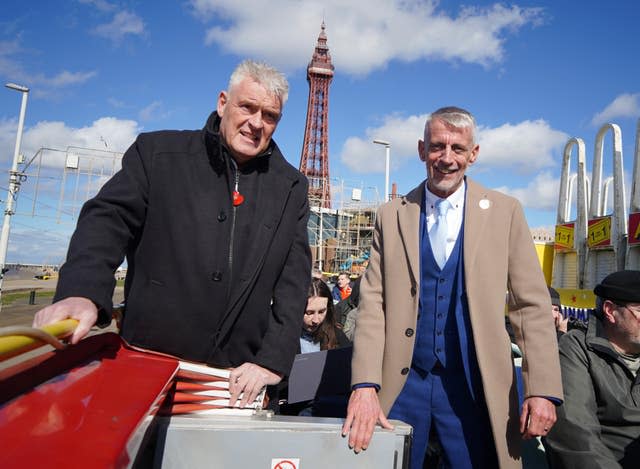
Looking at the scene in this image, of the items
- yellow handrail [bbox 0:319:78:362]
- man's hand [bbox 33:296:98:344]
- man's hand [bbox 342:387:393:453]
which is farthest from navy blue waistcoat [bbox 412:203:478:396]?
yellow handrail [bbox 0:319:78:362]

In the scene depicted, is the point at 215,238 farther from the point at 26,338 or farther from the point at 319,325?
the point at 319,325

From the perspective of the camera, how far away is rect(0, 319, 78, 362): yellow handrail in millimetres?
858

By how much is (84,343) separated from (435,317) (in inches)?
54.5

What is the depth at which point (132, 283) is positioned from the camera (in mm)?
1779

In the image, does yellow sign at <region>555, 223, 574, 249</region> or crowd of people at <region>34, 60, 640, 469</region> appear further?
yellow sign at <region>555, 223, 574, 249</region>

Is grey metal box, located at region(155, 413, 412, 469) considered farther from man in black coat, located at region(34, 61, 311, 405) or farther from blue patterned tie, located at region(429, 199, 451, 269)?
blue patterned tie, located at region(429, 199, 451, 269)

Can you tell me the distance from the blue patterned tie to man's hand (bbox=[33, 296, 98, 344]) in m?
1.42

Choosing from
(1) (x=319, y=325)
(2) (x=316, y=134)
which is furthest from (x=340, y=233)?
(1) (x=319, y=325)

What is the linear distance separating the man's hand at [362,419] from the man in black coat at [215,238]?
1.01ft

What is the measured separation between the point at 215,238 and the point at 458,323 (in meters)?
1.06

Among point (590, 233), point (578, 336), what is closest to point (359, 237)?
point (590, 233)

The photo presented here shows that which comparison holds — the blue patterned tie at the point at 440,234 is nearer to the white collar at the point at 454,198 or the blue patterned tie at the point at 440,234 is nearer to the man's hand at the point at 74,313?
the white collar at the point at 454,198

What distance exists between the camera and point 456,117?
2119 millimetres

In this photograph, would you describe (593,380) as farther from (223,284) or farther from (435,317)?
(223,284)
